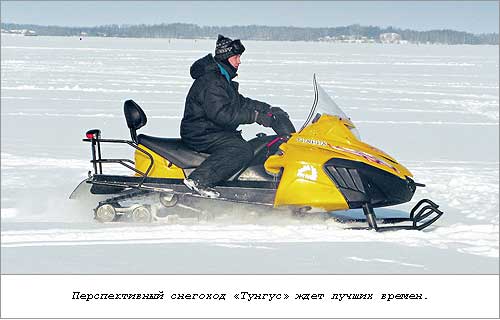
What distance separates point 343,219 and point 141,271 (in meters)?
1.86

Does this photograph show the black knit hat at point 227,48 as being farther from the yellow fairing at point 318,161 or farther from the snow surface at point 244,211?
the snow surface at point 244,211

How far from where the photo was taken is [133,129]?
5.91 m

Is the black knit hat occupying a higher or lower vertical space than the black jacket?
higher

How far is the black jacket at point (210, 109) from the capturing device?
18.4ft

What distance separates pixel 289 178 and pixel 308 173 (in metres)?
0.16

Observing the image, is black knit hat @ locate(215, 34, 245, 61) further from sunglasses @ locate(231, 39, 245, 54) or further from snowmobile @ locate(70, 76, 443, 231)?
snowmobile @ locate(70, 76, 443, 231)

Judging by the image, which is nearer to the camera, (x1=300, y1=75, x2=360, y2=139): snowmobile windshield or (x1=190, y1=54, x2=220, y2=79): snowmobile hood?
(x1=190, y1=54, x2=220, y2=79): snowmobile hood

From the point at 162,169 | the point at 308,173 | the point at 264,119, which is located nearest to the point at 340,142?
the point at 308,173

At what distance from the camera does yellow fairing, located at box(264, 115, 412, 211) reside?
5.54 metres

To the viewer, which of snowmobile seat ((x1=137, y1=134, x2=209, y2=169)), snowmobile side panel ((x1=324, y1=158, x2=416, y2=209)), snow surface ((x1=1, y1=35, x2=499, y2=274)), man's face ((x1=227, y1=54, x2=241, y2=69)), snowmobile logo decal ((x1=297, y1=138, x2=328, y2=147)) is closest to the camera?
snow surface ((x1=1, y1=35, x2=499, y2=274))

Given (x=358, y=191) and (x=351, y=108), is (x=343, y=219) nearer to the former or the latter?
(x=358, y=191)

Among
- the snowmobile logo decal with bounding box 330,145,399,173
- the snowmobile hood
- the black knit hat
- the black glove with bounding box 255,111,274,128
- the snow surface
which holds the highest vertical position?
the black knit hat

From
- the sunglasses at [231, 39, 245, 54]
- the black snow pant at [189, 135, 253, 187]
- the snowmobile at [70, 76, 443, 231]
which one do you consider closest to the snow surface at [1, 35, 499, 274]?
the snowmobile at [70, 76, 443, 231]

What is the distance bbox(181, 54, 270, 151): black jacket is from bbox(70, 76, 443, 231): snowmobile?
17 centimetres
